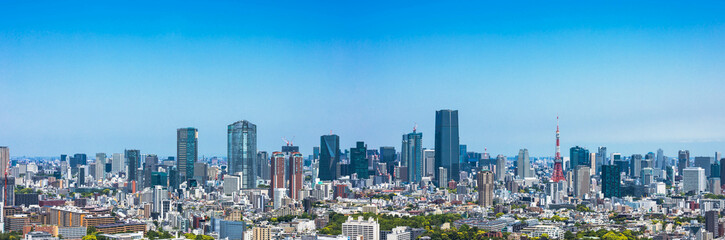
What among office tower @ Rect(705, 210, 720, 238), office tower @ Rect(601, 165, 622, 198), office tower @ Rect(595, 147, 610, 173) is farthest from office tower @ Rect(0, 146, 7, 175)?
office tower @ Rect(595, 147, 610, 173)

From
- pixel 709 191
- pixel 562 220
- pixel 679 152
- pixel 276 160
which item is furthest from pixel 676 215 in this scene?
pixel 679 152

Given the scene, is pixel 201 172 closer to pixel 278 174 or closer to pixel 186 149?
pixel 186 149

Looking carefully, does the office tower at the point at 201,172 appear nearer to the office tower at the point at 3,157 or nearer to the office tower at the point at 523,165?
the office tower at the point at 3,157

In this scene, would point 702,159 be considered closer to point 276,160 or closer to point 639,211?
point 639,211

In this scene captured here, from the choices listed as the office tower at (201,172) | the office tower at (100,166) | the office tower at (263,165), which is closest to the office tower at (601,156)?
the office tower at (263,165)

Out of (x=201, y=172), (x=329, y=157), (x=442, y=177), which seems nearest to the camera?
(x=201, y=172)

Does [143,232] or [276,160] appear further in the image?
[276,160]

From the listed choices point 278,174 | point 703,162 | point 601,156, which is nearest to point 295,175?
point 278,174
